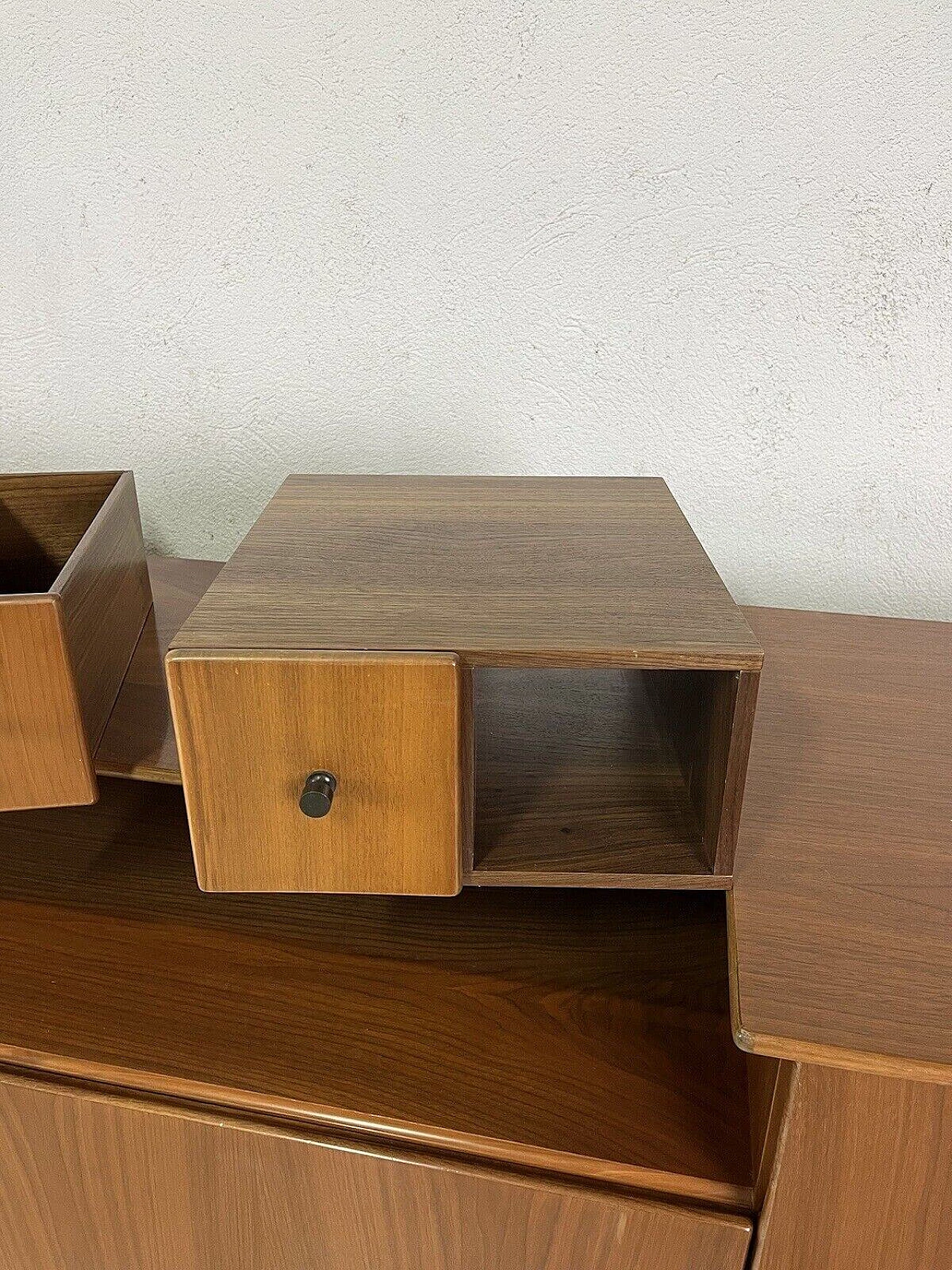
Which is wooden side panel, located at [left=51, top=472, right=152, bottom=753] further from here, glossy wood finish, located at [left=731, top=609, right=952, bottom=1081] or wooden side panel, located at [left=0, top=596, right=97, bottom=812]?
glossy wood finish, located at [left=731, top=609, right=952, bottom=1081]

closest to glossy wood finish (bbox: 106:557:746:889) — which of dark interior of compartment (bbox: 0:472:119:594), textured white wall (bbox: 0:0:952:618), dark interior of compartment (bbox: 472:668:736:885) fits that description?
dark interior of compartment (bbox: 472:668:736:885)

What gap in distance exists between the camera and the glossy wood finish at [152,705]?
1.99 ft

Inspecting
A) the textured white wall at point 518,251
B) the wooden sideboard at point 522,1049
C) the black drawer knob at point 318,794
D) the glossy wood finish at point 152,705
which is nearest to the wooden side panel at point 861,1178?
the wooden sideboard at point 522,1049

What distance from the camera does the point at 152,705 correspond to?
0.67 m

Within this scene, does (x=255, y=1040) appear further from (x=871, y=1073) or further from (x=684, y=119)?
(x=684, y=119)

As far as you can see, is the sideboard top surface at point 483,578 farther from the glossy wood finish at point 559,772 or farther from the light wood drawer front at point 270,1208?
the light wood drawer front at point 270,1208

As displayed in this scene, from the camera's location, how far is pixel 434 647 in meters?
0.49

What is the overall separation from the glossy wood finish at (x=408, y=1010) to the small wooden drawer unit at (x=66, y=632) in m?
0.14

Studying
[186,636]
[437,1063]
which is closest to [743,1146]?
[437,1063]

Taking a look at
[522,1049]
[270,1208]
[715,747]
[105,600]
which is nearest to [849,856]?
[715,747]

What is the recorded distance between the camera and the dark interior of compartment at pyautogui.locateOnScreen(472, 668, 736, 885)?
1.79 ft

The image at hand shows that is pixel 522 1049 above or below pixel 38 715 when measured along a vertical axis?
below

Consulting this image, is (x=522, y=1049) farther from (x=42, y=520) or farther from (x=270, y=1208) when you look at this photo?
(x=42, y=520)

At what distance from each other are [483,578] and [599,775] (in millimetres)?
163
